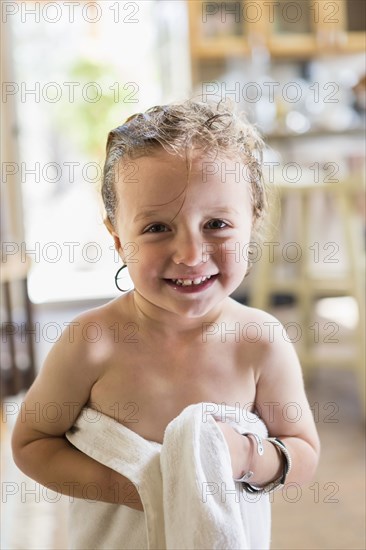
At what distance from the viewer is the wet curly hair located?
0.73 meters

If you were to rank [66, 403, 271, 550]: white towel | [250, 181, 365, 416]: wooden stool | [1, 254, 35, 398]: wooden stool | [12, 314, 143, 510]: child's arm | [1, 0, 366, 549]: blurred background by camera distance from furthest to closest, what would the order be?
1. [250, 181, 365, 416]: wooden stool
2. [1, 254, 35, 398]: wooden stool
3. [1, 0, 366, 549]: blurred background
4. [12, 314, 143, 510]: child's arm
5. [66, 403, 271, 550]: white towel

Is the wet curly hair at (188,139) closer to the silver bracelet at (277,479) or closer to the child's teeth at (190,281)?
the child's teeth at (190,281)

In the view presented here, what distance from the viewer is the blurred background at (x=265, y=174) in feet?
5.20

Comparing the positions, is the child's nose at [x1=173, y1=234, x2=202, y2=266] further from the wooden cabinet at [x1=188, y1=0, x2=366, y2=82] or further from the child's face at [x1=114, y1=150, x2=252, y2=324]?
the wooden cabinet at [x1=188, y1=0, x2=366, y2=82]

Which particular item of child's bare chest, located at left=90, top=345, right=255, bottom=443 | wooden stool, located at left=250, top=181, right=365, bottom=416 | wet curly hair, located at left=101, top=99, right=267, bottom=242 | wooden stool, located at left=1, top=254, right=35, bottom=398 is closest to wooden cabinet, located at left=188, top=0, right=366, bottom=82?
wooden stool, located at left=250, top=181, right=365, bottom=416

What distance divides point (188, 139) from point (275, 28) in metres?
3.54

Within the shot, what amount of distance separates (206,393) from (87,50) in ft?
16.4

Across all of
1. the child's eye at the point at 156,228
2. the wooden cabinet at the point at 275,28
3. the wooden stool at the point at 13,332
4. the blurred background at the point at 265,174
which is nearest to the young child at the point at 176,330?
the child's eye at the point at 156,228

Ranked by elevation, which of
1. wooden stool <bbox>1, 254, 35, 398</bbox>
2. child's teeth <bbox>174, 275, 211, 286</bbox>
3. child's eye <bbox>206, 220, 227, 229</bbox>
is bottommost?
wooden stool <bbox>1, 254, 35, 398</bbox>

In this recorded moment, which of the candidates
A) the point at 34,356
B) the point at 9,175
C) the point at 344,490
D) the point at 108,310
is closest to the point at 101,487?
the point at 108,310

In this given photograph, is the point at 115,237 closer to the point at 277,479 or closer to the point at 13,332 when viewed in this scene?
the point at 277,479

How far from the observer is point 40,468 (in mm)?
753

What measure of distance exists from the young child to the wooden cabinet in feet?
10.6

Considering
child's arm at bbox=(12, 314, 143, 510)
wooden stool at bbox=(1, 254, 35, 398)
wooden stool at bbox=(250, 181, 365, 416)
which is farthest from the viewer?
wooden stool at bbox=(250, 181, 365, 416)
